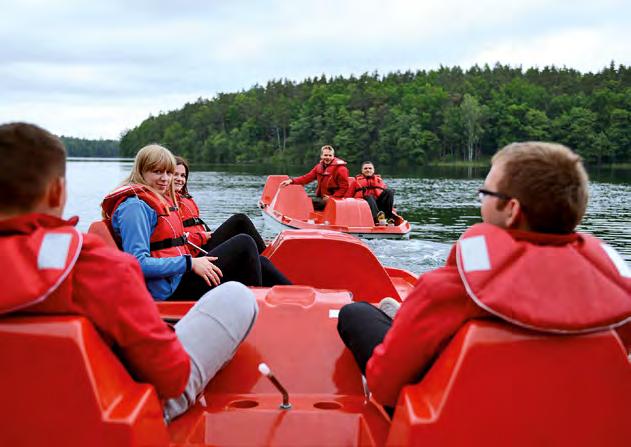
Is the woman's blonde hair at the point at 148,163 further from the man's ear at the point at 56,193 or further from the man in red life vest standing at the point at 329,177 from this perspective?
the man in red life vest standing at the point at 329,177

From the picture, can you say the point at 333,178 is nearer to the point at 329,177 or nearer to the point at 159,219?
the point at 329,177

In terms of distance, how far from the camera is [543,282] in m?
1.48

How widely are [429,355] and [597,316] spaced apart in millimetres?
419

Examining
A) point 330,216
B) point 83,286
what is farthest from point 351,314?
point 330,216

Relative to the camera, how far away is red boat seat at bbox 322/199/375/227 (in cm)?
1024

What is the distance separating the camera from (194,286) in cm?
311

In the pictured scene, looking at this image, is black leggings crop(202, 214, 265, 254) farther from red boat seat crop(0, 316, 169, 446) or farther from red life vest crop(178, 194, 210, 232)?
red boat seat crop(0, 316, 169, 446)

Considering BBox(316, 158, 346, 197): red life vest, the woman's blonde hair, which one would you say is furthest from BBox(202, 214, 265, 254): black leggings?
BBox(316, 158, 346, 197): red life vest

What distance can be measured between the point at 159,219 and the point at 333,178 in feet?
31.0

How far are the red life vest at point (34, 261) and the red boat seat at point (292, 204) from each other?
10037mm

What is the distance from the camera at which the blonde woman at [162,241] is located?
9.48 ft

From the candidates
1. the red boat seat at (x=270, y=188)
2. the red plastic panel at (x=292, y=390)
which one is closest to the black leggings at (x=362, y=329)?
the red plastic panel at (x=292, y=390)

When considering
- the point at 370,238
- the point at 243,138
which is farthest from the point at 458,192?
the point at 243,138

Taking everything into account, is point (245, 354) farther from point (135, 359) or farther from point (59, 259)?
point (59, 259)
